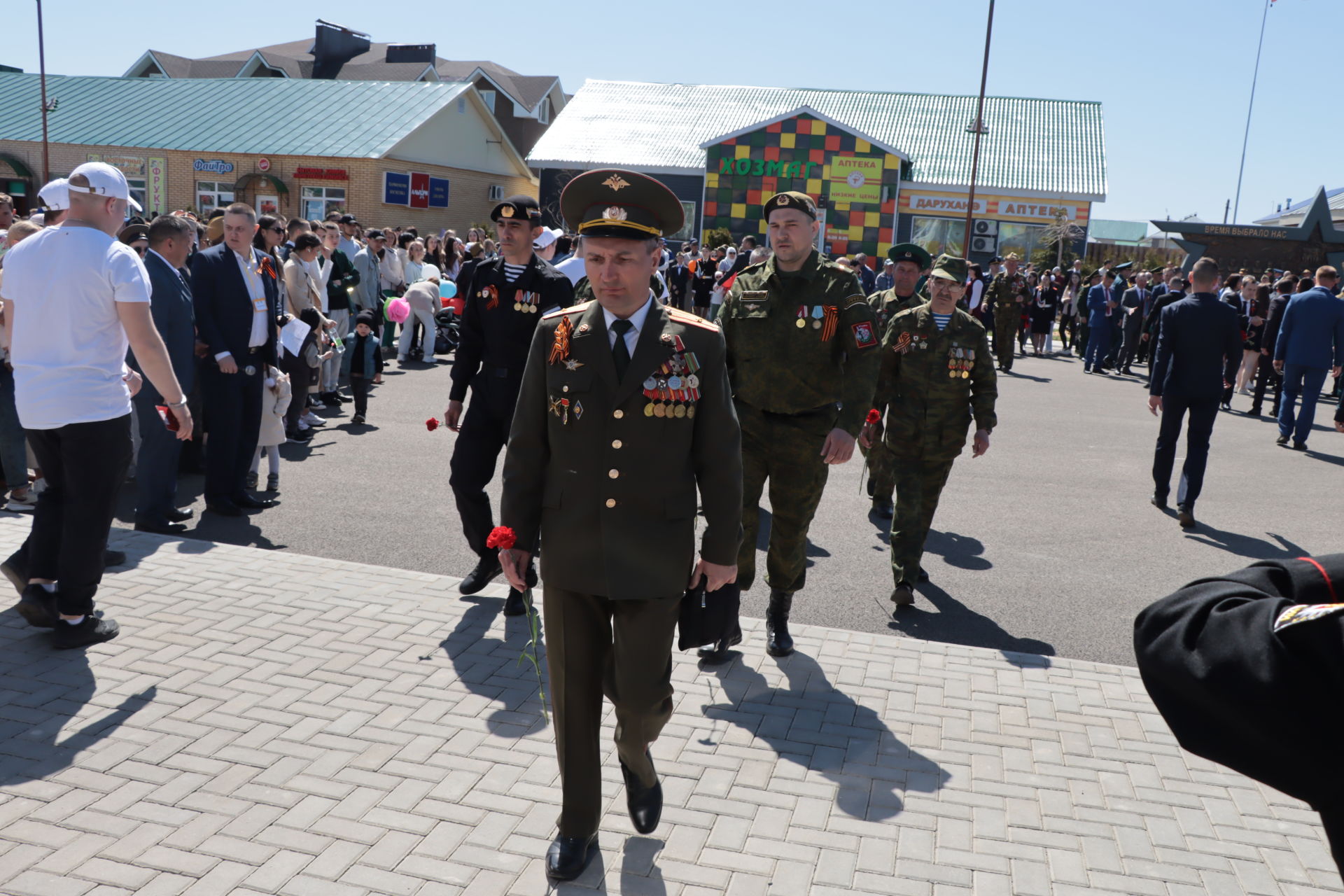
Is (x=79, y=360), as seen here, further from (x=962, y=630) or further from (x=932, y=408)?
(x=962, y=630)

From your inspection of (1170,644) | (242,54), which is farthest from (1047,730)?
(242,54)

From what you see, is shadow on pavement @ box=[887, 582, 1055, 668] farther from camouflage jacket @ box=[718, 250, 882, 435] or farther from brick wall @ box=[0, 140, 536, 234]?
brick wall @ box=[0, 140, 536, 234]

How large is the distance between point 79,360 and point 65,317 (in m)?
0.20

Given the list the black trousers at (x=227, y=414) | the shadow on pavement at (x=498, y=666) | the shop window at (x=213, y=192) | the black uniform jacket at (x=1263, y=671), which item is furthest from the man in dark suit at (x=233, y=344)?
the shop window at (x=213, y=192)

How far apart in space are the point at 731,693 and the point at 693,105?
41.3 metres

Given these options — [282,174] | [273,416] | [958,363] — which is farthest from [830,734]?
[282,174]

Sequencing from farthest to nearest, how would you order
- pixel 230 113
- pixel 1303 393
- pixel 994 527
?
pixel 230 113
pixel 1303 393
pixel 994 527

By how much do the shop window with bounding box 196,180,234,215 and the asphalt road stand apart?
88.6 ft

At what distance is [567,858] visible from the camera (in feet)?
10.9

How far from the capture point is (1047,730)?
182 inches

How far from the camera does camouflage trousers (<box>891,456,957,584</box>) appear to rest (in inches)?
250

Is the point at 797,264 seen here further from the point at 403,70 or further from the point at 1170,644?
the point at 403,70

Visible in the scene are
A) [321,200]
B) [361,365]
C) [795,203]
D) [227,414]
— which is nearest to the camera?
[795,203]

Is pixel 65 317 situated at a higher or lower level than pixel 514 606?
higher
